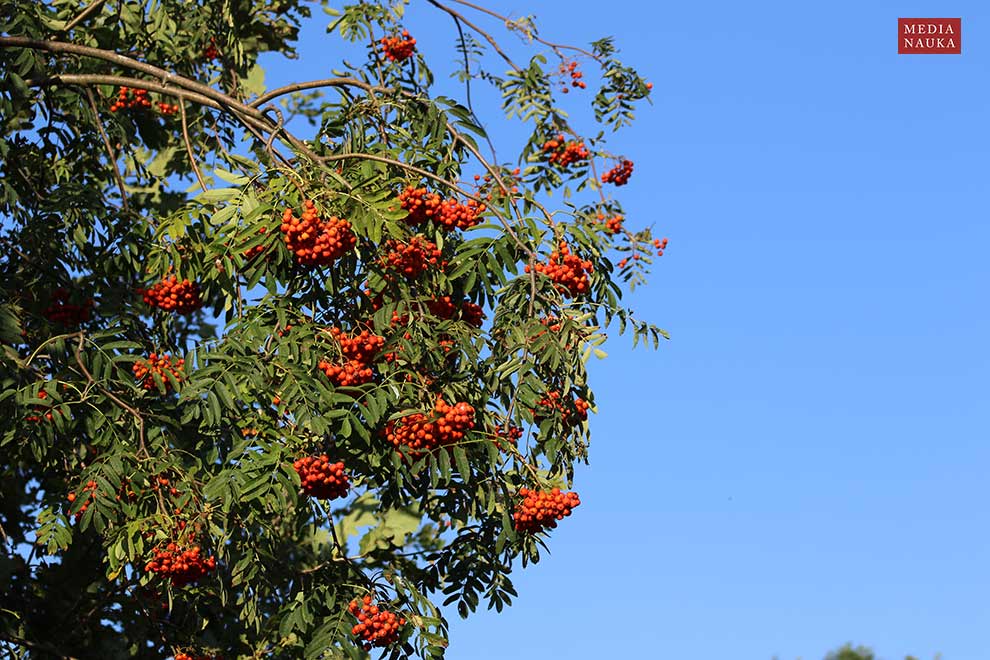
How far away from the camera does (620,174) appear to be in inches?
322

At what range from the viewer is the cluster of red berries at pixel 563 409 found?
625cm

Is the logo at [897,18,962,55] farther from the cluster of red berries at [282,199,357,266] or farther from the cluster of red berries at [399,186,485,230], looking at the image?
the cluster of red berries at [282,199,357,266]

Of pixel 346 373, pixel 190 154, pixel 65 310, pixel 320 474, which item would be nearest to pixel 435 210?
pixel 346 373

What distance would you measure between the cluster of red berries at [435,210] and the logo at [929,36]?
7.65 metres

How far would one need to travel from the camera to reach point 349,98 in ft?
24.6

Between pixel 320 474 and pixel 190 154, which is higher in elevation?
pixel 190 154

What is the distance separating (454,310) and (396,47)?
7.36 feet

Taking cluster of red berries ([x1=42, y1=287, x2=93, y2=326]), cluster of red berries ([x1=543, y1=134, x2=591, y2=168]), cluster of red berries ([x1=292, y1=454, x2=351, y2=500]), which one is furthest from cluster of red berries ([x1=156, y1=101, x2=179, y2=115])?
cluster of red berries ([x1=292, y1=454, x2=351, y2=500])

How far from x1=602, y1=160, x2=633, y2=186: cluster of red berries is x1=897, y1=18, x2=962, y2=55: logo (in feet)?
18.8

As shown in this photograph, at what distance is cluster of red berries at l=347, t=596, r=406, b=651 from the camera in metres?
6.36

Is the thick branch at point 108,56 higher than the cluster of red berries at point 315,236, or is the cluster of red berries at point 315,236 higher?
the thick branch at point 108,56

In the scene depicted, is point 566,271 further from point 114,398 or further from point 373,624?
point 114,398

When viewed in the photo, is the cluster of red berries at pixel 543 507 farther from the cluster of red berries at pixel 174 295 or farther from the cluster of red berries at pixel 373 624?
the cluster of red berries at pixel 174 295

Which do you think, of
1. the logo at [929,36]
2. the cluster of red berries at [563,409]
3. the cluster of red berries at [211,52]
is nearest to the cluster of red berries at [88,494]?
the cluster of red berries at [563,409]
